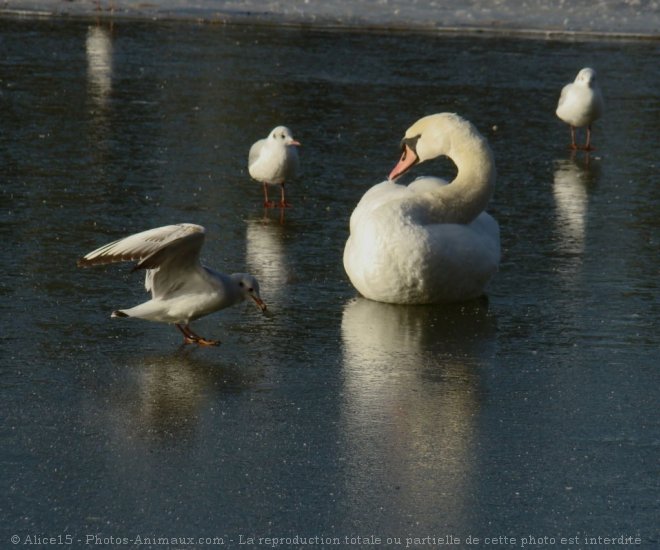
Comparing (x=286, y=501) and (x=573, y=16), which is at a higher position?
(x=573, y=16)

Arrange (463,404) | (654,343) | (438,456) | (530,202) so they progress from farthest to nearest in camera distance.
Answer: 1. (530,202)
2. (654,343)
3. (463,404)
4. (438,456)

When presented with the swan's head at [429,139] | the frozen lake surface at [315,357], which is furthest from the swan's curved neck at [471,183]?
the frozen lake surface at [315,357]

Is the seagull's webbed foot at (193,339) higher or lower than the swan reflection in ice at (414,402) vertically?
higher

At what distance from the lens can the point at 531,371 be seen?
314 inches

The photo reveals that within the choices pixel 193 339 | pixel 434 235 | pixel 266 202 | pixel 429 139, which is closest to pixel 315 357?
pixel 193 339

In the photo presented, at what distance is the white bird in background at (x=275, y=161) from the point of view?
497 inches

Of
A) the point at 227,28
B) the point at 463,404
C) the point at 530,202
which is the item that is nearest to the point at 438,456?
the point at 463,404

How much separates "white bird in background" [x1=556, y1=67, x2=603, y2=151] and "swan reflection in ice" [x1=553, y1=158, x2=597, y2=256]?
0.88 metres

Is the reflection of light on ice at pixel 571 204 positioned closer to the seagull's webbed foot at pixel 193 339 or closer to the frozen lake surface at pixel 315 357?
the frozen lake surface at pixel 315 357

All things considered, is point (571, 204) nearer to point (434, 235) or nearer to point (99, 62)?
point (434, 235)

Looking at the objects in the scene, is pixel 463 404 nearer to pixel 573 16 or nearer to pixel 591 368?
pixel 591 368

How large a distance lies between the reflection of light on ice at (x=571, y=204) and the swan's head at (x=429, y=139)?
155 cm

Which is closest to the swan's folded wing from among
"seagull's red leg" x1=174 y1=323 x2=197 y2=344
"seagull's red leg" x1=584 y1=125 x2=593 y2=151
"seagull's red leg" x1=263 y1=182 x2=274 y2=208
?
"seagull's red leg" x1=174 y1=323 x2=197 y2=344

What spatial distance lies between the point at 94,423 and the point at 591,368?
289 cm
